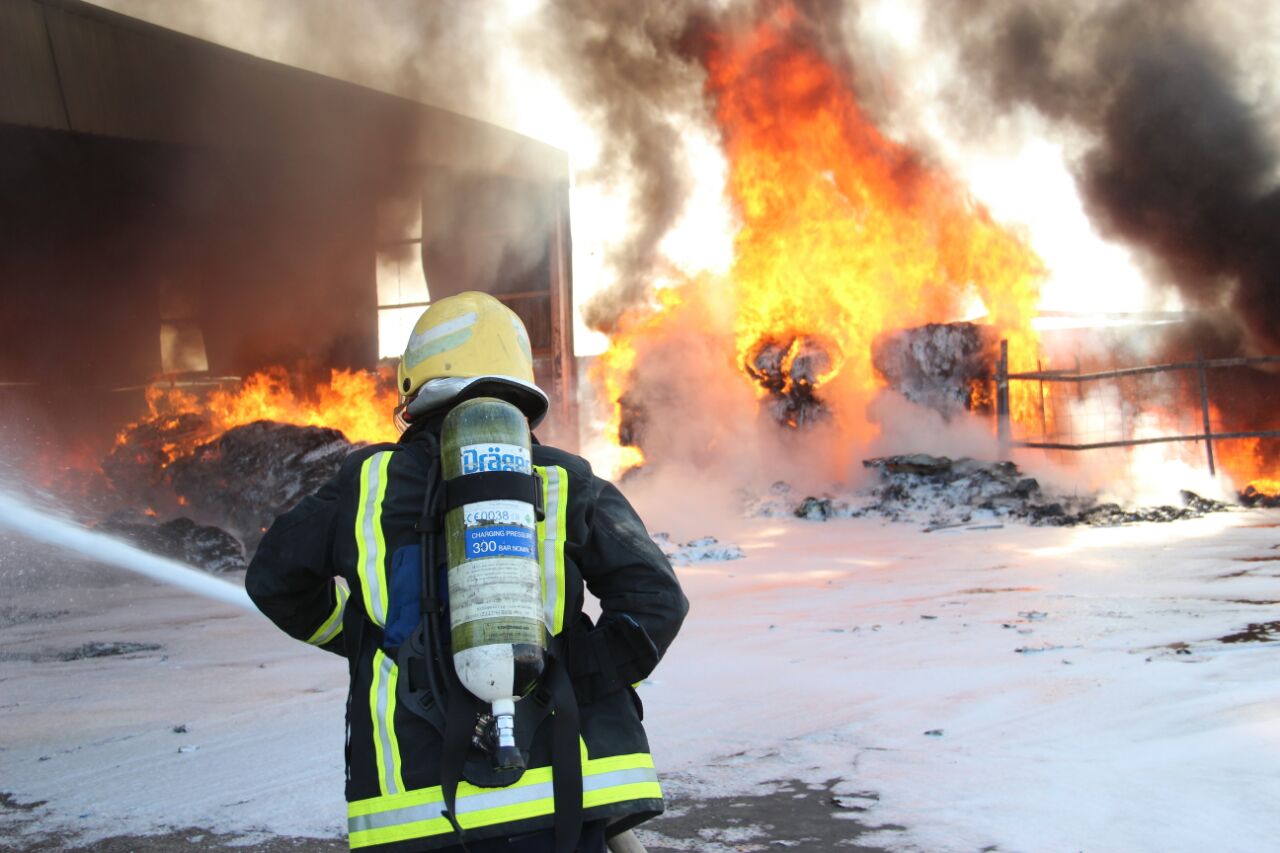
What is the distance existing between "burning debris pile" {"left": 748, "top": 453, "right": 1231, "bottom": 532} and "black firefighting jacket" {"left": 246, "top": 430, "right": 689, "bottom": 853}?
1050 cm

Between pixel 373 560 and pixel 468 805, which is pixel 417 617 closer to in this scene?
pixel 373 560

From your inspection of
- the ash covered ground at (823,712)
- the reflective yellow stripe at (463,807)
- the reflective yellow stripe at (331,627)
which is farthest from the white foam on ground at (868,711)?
the reflective yellow stripe at (463,807)

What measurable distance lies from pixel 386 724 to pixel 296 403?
50.9 ft

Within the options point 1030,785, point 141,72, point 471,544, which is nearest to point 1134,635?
point 1030,785

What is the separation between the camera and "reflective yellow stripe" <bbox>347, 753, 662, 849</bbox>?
1.80 metres

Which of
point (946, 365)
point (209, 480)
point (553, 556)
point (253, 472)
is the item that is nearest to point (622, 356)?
point (946, 365)

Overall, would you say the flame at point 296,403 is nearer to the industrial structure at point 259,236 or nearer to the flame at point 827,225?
the industrial structure at point 259,236

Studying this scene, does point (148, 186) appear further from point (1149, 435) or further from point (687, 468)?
point (1149, 435)

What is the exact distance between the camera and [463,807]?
180 cm

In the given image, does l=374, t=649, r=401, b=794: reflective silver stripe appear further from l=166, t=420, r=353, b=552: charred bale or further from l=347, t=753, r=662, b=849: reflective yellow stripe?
l=166, t=420, r=353, b=552: charred bale

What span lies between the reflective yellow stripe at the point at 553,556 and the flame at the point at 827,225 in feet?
47.4

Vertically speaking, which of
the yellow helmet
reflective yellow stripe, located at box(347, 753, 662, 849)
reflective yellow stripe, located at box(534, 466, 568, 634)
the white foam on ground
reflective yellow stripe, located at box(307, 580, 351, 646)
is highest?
the yellow helmet

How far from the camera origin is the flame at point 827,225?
16.5m

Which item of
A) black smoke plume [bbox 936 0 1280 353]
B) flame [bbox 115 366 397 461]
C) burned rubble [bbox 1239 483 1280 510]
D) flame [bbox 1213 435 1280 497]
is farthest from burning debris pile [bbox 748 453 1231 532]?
flame [bbox 115 366 397 461]
